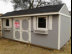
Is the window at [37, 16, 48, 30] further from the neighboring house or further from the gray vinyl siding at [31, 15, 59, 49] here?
the gray vinyl siding at [31, 15, 59, 49]

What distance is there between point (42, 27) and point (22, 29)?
1.91 m

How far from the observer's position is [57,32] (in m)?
5.19

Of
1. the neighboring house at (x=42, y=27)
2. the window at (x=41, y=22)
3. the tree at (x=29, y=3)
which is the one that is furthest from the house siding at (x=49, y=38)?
the tree at (x=29, y=3)

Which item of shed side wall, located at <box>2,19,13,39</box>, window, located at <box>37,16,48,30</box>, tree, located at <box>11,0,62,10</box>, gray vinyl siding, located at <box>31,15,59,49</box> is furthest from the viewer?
tree, located at <box>11,0,62,10</box>

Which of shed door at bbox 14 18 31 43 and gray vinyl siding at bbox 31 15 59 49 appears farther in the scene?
shed door at bbox 14 18 31 43

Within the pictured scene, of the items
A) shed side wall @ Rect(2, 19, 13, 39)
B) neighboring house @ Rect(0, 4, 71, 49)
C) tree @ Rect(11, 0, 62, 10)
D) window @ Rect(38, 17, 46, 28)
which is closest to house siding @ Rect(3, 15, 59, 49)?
neighboring house @ Rect(0, 4, 71, 49)

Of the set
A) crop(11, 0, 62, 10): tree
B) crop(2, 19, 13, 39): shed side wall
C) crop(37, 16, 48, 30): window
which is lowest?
crop(2, 19, 13, 39): shed side wall

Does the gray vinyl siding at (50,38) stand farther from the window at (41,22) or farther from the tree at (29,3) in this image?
the tree at (29,3)

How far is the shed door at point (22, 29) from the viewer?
662cm

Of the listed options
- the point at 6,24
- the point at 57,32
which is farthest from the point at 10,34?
the point at 57,32

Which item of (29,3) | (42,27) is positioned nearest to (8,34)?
(42,27)

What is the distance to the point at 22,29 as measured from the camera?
703cm

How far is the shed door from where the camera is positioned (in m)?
6.62

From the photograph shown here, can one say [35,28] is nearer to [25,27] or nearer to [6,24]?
[25,27]
